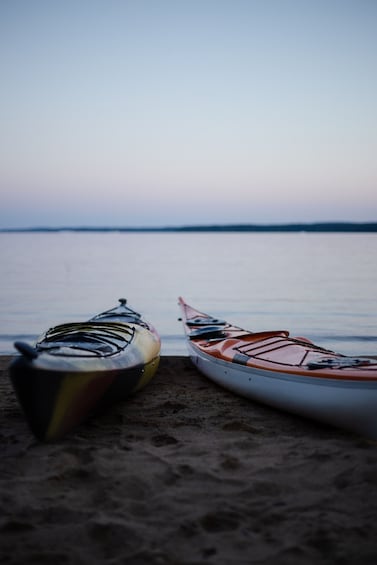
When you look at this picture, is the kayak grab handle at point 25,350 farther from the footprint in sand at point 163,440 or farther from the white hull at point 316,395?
the white hull at point 316,395

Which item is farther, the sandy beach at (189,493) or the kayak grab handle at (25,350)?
the kayak grab handle at (25,350)

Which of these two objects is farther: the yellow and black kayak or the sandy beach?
the yellow and black kayak

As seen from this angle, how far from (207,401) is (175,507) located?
2.56 m

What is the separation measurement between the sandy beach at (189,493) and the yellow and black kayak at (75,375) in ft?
0.80

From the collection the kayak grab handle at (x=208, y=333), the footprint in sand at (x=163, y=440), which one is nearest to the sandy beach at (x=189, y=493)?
the footprint in sand at (x=163, y=440)

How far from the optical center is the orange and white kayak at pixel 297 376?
4.26 metres

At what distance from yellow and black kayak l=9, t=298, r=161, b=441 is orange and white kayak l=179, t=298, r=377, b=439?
1.06 metres

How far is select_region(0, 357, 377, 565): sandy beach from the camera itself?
281 cm

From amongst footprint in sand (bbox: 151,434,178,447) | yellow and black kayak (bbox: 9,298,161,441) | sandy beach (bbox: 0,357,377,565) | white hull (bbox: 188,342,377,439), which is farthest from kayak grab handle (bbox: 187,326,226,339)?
footprint in sand (bbox: 151,434,178,447)

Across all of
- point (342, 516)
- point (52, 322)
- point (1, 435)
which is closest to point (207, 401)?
point (1, 435)

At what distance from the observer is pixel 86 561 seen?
2.70m

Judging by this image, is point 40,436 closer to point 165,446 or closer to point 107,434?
point 107,434

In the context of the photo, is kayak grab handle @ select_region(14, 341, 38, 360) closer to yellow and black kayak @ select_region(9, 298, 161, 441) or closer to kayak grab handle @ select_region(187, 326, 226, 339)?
yellow and black kayak @ select_region(9, 298, 161, 441)

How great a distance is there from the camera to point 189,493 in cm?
342
